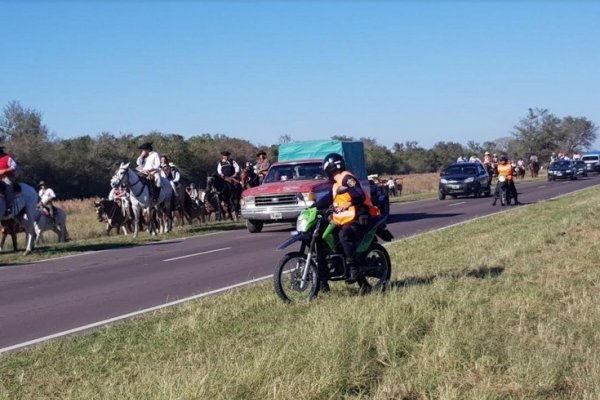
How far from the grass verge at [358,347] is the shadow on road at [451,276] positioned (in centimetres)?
3

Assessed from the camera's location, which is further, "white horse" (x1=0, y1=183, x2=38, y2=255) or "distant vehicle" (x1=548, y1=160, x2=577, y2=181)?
"distant vehicle" (x1=548, y1=160, x2=577, y2=181)

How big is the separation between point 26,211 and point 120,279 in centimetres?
640

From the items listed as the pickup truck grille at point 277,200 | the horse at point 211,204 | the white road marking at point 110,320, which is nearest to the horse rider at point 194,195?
Result: the horse at point 211,204

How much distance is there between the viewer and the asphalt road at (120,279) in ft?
A: 36.7

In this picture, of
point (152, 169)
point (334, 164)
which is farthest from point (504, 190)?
point (334, 164)

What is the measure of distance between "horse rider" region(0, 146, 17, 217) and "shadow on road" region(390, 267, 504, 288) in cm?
1087

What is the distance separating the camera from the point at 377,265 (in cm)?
1138

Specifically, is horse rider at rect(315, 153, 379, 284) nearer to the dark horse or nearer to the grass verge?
the grass verge

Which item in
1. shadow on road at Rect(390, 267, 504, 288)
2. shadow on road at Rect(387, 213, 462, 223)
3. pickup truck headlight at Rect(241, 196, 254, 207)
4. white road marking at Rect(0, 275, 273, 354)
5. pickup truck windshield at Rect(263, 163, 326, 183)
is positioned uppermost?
pickup truck windshield at Rect(263, 163, 326, 183)

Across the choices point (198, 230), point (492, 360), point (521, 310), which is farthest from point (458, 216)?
point (492, 360)

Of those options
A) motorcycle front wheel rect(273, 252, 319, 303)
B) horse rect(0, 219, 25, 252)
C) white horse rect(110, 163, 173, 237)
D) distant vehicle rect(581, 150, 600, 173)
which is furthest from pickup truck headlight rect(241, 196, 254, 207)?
distant vehicle rect(581, 150, 600, 173)

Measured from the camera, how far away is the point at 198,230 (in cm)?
2692

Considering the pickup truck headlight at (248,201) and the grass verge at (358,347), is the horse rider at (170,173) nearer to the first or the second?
the pickup truck headlight at (248,201)

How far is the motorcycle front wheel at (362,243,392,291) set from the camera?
11.3 meters
